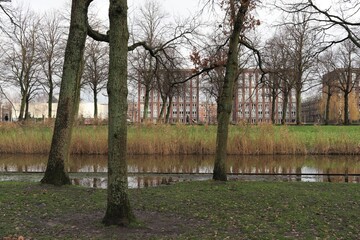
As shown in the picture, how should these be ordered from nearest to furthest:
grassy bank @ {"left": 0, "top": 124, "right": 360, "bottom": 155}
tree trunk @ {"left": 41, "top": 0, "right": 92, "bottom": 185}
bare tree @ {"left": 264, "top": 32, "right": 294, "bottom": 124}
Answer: tree trunk @ {"left": 41, "top": 0, "right": 92, "bottom": 185} < bare tree @ {"left": 264, "top": 32, "right": 294, "bottom": 124} < grassy bank @ {"left": 0, "top": 124, "right": 360, "bottom": 155}

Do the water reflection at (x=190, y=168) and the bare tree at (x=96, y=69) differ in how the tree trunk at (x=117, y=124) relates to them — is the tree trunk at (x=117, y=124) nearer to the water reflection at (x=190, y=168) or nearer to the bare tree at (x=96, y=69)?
the water reflection at (x=190, y=168)

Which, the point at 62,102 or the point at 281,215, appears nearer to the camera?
the point at 281,215

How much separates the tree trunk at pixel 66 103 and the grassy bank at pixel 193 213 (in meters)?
0.51

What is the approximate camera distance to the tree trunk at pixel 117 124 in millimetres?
5973

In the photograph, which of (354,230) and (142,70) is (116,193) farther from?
(142,70)

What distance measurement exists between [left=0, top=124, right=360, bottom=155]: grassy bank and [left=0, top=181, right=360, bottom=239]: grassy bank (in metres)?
10.6

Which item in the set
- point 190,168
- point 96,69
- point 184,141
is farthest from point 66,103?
point 96,69

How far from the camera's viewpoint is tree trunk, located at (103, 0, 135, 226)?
5.97 metres

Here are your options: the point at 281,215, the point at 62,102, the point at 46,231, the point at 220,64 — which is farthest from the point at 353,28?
the point at 46,231

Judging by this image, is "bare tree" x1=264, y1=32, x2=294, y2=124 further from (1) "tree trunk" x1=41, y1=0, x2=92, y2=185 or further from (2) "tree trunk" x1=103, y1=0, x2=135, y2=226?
(2) "tree trunk" x1=103, y1=0, x2=135, y2=226

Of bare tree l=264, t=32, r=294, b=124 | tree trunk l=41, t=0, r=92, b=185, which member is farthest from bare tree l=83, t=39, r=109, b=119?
tree trunk l=41, t=0, r=92, b=185

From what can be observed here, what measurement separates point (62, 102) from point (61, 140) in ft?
2.98

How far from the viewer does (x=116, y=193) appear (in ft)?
19.6

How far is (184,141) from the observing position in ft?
68.5
